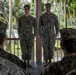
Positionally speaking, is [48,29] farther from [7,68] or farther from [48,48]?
[7,68]

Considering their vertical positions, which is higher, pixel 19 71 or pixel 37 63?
pixel 19 71

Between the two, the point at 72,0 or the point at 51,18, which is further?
the point at 72,0

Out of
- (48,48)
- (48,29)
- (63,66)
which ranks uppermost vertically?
(63,66)

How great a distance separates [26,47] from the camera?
6203 millimetres

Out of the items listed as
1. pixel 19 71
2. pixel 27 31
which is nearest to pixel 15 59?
pixel 19 71

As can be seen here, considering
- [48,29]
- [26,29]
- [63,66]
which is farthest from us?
[48,29]

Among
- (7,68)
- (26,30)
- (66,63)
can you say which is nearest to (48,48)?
(26,30)

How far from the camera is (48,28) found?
6.18m

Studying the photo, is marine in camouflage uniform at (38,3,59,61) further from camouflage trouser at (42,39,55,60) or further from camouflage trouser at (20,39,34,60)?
camouflage trouser at (20,39,34,60)

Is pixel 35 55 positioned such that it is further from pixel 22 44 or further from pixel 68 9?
pixel 68 9

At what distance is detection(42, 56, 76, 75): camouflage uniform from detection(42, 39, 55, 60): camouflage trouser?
392 centimetres

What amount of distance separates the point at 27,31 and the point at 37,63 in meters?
1.28

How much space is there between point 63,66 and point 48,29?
153 inches

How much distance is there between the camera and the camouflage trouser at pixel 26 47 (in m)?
6.14
